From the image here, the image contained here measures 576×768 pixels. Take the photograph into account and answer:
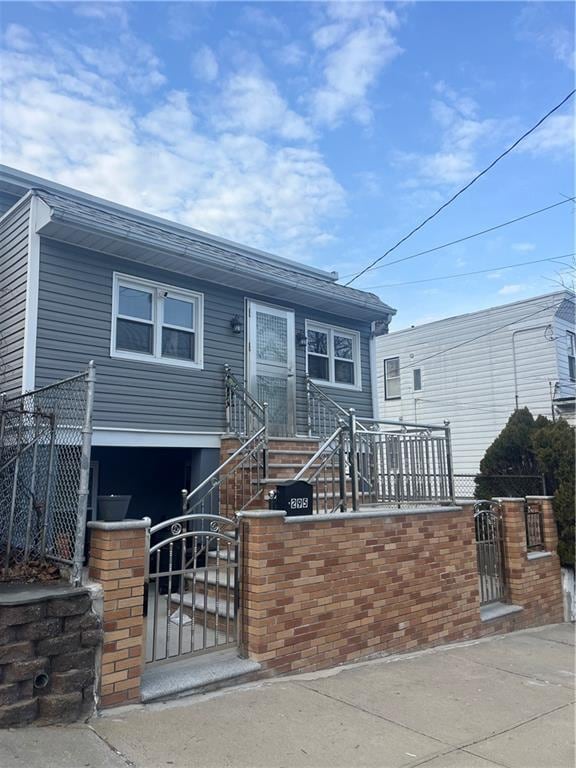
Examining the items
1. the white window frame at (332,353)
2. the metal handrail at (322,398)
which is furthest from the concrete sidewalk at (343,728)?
the white window frame at (332,353)

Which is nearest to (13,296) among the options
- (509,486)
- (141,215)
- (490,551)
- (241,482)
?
(241,482)

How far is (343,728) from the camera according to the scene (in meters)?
3.71

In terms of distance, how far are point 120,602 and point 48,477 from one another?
1.17m

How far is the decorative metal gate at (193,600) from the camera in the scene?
4.22m

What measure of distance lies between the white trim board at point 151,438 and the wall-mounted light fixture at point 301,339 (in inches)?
92.3

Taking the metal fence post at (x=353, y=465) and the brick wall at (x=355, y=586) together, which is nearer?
the brick wall at (x=355, y=586)

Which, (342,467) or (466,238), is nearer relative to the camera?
(342,467)

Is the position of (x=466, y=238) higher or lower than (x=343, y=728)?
higher

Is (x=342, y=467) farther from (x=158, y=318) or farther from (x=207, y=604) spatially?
(x=158, y=318)

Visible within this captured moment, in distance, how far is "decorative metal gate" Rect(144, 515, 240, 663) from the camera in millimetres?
4223

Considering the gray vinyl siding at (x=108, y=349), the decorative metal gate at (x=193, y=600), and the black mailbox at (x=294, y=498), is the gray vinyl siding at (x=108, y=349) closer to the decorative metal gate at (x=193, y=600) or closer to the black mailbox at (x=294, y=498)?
the decorative metal gate at (x=193, y=600)

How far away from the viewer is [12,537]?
4457 mm

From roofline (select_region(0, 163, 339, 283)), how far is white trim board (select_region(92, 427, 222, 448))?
11.7 feet

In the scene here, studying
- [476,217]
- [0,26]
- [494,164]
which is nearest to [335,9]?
[494,164]
